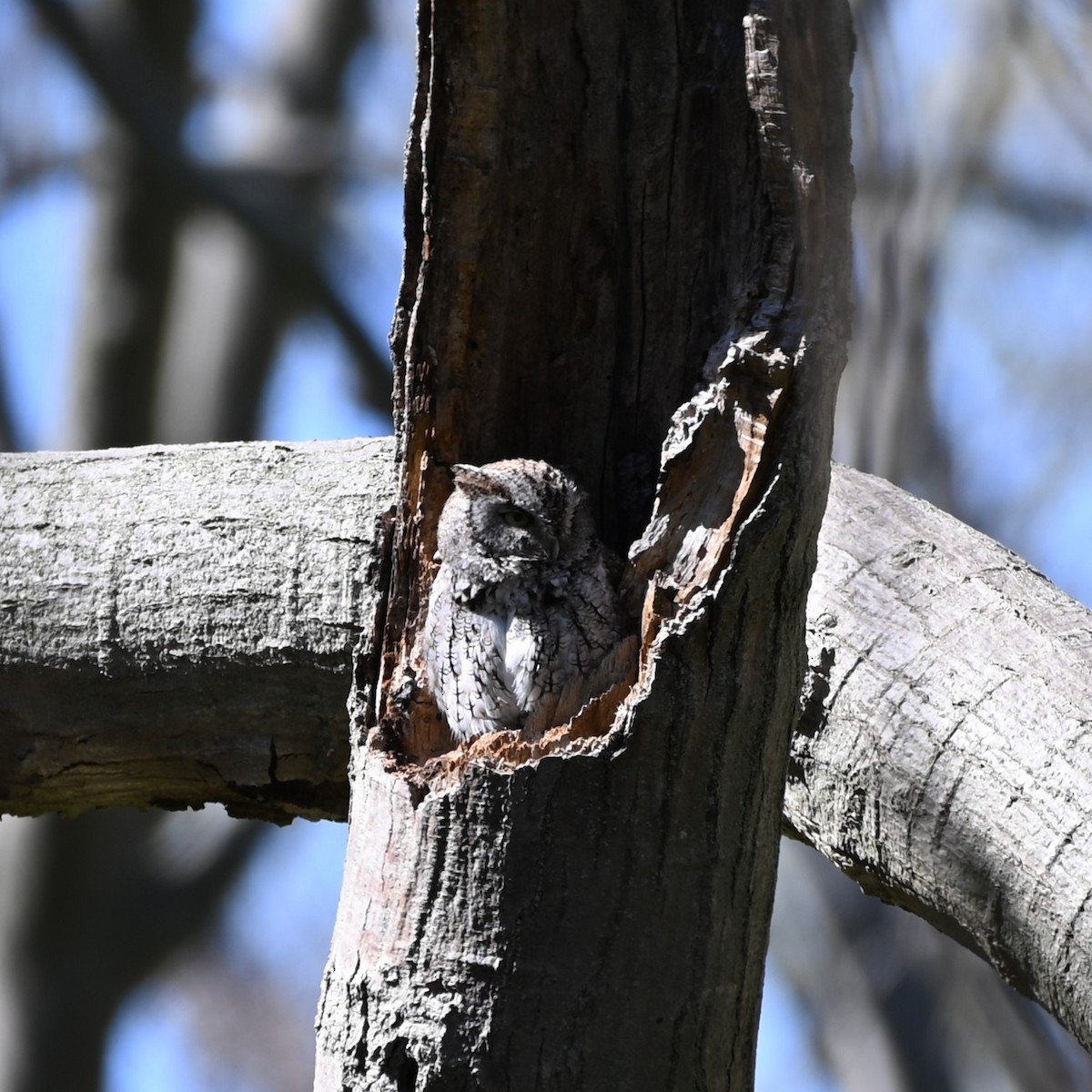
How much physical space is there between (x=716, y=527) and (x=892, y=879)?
106 cm

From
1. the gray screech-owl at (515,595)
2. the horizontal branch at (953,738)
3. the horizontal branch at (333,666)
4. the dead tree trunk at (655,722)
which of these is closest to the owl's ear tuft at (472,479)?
the gray screech-owl at (515,595)

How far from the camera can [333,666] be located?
281 cm

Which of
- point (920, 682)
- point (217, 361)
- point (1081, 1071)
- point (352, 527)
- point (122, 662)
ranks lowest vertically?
point (1081, 1071)

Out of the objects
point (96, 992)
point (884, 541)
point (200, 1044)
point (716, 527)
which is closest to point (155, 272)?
point (96, 992)

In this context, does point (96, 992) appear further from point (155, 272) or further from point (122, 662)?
point (122, 662)

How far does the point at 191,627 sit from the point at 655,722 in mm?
1506

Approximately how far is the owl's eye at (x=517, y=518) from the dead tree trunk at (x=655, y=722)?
2.07 ft

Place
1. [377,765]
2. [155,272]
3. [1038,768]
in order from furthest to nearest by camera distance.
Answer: [155,272] → [1038,768] → [377,765]

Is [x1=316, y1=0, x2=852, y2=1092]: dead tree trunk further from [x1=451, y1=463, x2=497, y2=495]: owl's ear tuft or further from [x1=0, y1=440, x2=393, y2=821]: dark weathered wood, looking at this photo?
[x1=0, y1=440, x2=393, y2=821]: dark weathered wood

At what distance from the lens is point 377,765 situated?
190 cm

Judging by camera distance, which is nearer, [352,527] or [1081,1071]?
[352,527]

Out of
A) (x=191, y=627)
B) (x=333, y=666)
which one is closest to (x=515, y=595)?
(x=333, y=666)

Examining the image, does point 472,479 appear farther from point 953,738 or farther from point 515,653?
point 953,738

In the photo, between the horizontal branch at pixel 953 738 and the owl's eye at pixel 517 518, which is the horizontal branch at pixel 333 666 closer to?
the horizontal branch at pixel 953 738
